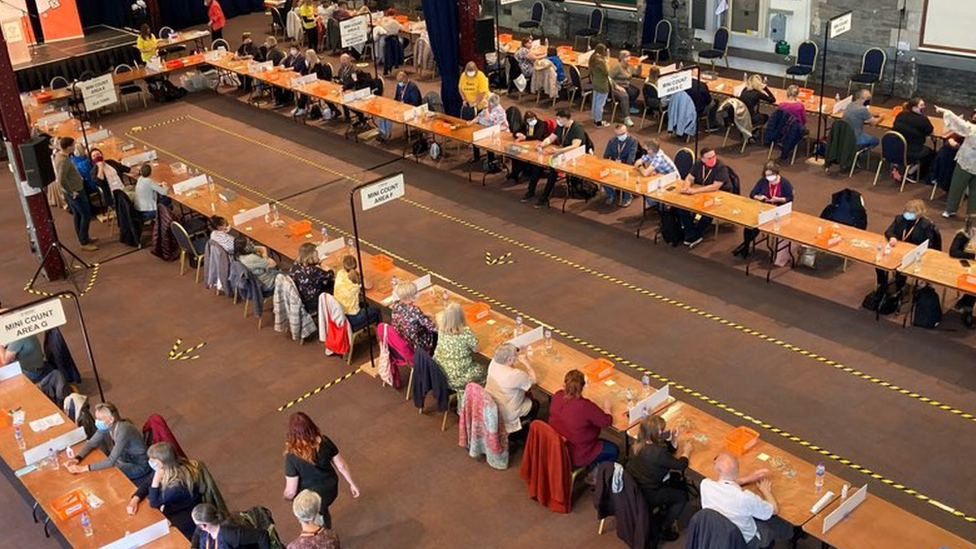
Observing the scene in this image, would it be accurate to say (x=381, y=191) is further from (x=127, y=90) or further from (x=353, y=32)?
(x=127, y=90)

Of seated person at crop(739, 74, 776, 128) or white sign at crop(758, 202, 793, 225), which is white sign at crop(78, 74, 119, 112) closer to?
seated person at crop(739, 74, 776, 128)

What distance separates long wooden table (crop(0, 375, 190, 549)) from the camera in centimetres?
717

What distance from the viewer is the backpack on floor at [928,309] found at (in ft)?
33.3

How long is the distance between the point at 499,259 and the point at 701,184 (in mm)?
2547

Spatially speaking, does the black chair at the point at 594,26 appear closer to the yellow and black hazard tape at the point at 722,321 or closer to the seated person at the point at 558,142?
the seated person at the point at 558,142

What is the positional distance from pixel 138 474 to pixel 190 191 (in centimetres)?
608

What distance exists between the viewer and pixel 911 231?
10.5 m

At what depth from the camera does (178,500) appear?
290 inches

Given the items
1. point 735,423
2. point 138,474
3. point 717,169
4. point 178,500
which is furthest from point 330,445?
point 717,169

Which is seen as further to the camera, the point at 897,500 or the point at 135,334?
the point at 135,334

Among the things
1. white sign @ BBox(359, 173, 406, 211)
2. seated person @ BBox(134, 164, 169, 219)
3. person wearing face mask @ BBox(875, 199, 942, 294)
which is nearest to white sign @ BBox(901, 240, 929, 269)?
person wearing face mask @ BBox(875, 199, 942, 294)

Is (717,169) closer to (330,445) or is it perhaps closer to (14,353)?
(330,445)

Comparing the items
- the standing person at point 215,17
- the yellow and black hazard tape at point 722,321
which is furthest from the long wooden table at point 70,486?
the standing person at point 215,17

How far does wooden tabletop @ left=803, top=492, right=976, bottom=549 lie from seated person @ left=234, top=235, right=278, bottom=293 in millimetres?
6572
